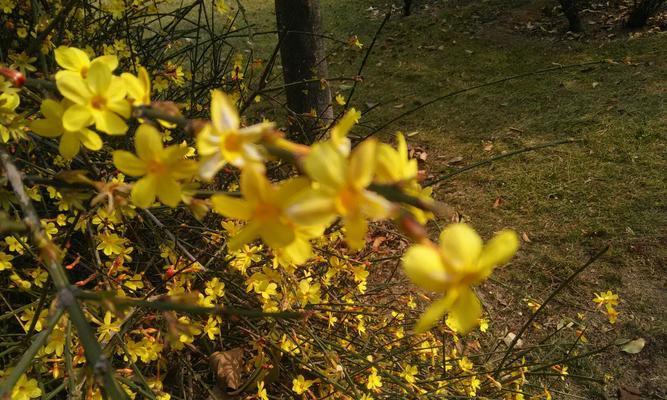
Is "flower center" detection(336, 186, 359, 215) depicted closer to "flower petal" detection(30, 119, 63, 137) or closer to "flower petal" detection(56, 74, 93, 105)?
"flower petal" detection(56, 74, 93, 105)

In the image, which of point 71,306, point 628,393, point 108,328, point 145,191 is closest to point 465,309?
point 145,191

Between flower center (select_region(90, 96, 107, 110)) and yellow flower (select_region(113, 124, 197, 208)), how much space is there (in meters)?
0.08

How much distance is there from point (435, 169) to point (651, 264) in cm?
170

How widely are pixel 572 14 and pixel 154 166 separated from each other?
21.7 feet

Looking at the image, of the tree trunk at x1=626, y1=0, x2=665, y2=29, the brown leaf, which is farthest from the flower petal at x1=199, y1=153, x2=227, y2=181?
the tree trunk at x1=626, y1=0, x2=665, y2=29

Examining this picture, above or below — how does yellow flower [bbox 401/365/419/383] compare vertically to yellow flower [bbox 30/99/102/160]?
below

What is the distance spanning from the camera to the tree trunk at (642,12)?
5824 millimetres

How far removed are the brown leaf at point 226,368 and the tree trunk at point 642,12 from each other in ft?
20.0

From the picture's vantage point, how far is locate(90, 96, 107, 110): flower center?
2.57 ft

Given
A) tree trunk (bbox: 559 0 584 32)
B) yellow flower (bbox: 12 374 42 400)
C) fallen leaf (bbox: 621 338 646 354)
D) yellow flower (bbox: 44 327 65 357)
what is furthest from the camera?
tree trunk (bbox: 559 0 584 32)

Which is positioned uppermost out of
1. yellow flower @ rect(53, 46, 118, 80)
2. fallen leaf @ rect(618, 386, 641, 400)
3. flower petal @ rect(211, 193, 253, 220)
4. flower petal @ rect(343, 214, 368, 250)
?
yellow flower @ rect(53, 46, 118, 80)

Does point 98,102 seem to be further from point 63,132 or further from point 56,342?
point 56,342

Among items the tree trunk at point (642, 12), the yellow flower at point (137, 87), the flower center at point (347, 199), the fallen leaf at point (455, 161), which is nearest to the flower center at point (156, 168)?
the yellow flower at point (137, 87)

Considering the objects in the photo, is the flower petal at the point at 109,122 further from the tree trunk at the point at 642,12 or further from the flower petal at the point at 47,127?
the tree trunk at the point at 642,12
